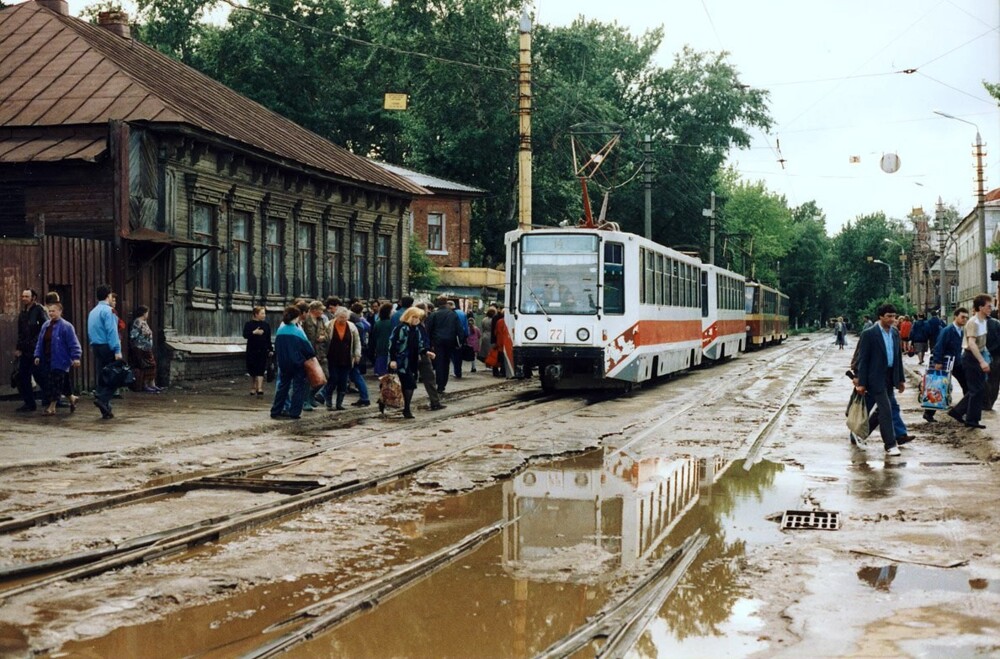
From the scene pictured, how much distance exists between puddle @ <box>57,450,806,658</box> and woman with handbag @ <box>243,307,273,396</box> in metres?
10.6

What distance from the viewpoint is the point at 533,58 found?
54.5 metres

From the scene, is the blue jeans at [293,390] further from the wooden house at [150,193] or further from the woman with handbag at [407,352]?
the wooden house at [150,193]

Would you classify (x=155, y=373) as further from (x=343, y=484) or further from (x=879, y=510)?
(x=879, y=510)

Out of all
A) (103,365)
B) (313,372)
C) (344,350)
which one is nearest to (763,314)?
(344,350)

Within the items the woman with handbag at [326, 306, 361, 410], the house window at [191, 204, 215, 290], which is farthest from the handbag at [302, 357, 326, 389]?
the house window at [191, 204, 215, 290]

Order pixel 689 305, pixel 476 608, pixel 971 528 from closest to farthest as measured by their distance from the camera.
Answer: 1. pixel 476 608
2. pixel 971 528
3. pixel 689 305

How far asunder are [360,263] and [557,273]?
39.2 feet

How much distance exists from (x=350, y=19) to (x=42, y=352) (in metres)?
44.3

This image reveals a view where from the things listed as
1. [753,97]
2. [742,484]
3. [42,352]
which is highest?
[753,97]

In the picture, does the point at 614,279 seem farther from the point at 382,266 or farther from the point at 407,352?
the point at 382,266

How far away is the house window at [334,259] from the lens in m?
31.5

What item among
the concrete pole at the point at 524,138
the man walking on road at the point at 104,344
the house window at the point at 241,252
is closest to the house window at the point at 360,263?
the house window at the point at 241,252

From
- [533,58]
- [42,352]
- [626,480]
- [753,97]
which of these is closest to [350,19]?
[533,58]

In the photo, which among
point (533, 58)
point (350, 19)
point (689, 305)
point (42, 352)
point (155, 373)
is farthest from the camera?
point (350, 19)
